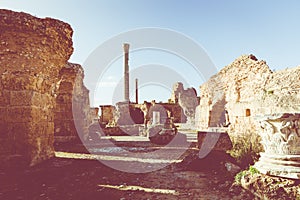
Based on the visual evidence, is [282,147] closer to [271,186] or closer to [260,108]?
[271,186]

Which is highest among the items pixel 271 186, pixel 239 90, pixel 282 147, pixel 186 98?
pixel 186 98

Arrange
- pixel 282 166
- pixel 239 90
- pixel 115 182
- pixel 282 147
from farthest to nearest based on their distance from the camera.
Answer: pixel 239 90 → pixel 115 182 → pixel 282 147 → pixel 282 166

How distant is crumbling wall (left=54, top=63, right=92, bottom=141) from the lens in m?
10.4

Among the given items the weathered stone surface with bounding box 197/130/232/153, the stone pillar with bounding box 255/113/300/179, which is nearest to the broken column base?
the stone pillar with bounding box 255/113/300/179

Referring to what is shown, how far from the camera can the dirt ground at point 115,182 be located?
3.58 meters

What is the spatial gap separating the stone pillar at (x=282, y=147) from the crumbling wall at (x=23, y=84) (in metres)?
4.85

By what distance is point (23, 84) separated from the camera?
5.23m

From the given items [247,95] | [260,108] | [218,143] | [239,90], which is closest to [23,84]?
[218,143]

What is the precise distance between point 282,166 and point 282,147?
0.35m

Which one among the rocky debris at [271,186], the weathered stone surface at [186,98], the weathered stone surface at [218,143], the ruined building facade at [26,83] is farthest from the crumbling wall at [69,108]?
the weathered stone surface at [186,98]

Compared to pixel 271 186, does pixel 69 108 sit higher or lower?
higher

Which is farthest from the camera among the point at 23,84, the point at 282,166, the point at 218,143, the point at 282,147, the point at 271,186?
the point at 218,143

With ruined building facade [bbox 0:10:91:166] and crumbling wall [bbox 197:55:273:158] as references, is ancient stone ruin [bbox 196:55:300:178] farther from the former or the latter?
ruined building facade [bbox 0:10:91:166]

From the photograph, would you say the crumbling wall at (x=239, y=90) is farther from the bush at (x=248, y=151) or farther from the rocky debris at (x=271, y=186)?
the rocky debris at (x=271, y=186)
